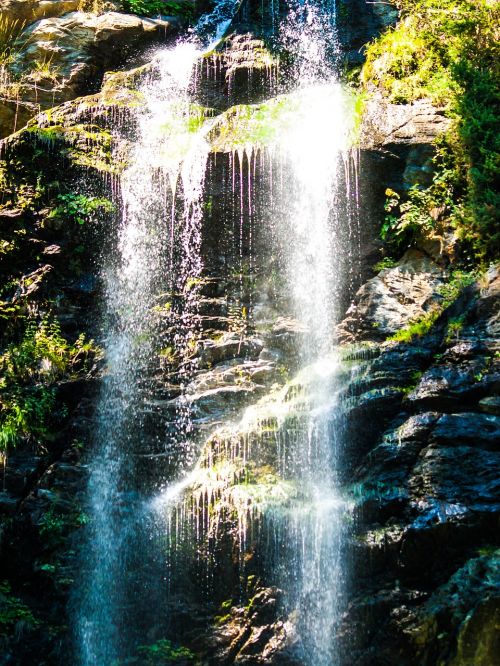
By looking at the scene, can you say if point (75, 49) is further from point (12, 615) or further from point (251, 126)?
point (12, 615)

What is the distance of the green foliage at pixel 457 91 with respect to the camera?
931cm

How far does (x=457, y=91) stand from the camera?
1041 centimetres

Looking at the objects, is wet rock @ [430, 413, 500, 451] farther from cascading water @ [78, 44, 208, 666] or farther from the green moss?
the green moss

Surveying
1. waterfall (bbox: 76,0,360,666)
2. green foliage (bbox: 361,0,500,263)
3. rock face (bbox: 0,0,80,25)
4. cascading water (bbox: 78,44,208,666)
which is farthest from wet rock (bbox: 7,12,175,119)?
green foliage (bbox: 361,0,500,263)

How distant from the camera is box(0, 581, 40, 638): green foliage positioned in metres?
7.84

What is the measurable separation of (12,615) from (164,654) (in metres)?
2.06

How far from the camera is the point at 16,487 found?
8.92 metres

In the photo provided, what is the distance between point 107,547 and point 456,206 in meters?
7.22

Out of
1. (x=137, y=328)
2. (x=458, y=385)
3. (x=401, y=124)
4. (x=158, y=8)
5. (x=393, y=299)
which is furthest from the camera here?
(x=158, y=8)

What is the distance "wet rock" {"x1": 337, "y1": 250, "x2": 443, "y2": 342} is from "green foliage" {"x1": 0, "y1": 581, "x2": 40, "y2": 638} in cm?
578

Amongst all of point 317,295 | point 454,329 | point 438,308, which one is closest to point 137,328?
point 317,295

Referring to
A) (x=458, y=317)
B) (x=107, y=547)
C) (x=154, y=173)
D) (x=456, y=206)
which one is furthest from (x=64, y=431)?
(x=456, y=206)

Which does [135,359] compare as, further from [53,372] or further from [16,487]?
[16,487]

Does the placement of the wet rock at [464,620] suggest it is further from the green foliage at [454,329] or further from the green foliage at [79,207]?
the green foliage at [79,207]
